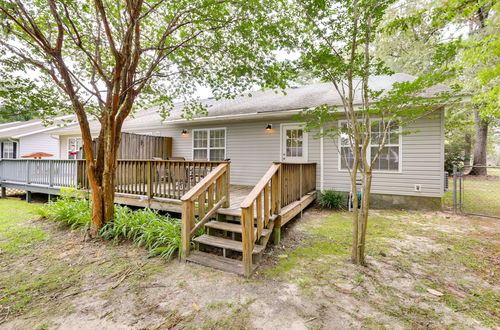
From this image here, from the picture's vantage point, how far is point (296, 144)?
7.48m

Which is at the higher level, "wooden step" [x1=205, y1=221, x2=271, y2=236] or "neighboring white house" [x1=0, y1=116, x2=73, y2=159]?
"neighboring white house" [x1=0, y1=116, x2=73, y2=159]

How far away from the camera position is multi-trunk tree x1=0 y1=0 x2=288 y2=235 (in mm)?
3617

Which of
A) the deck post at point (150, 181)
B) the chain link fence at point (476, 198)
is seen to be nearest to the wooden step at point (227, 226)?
the deck post at point (150, 181)

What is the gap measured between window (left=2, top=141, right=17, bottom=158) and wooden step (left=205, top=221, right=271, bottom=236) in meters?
18.4

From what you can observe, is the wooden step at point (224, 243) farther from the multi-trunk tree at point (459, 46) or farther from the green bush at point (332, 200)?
the green bush at point (332, 200)

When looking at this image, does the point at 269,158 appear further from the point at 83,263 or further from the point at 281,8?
the point at 83,263

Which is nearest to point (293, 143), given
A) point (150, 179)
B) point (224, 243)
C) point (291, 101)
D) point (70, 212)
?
point (291, 101)

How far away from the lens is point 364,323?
1988 mm

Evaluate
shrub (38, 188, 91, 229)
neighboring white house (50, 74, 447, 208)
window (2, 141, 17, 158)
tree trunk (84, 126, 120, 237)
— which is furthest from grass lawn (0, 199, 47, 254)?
Result: window (2, 141, 17, 158)

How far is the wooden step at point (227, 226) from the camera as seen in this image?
3355 millimetres

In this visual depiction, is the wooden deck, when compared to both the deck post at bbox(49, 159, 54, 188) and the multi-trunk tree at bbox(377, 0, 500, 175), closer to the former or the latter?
the deck post at bbox(49, 159, 54, 188)

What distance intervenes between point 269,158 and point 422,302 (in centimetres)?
582

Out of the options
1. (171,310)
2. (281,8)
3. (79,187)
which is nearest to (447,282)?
(171,310)

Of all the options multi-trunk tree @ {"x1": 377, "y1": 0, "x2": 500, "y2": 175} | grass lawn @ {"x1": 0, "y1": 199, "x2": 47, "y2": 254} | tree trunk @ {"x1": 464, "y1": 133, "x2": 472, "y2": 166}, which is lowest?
grass lawn @ {"x1": 0, "y1": 199, "x2": 47, "y2": 254}
